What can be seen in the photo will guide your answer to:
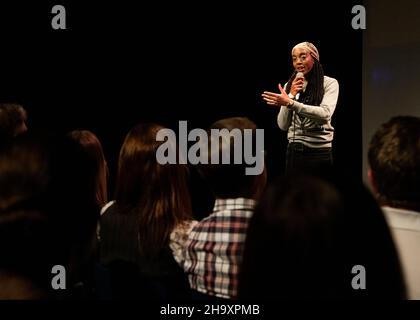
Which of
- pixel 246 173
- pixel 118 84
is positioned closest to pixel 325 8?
pixel 118 84

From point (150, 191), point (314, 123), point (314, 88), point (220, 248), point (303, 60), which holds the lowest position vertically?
point (220, 248)

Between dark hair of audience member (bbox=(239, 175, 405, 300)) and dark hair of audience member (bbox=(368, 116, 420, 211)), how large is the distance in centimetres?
66

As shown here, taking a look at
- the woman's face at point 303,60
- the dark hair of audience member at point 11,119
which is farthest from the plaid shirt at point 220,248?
the woman's face at point 303,60

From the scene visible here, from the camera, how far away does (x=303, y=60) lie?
3398mm

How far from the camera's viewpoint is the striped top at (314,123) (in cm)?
331

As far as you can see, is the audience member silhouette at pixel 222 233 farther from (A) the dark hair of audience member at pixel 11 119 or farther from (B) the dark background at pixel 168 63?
(B) the dark background at pixel 168 63

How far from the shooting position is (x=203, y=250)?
4.96ft

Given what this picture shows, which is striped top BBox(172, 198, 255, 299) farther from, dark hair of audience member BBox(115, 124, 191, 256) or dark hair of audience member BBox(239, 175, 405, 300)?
dark hair of audience member BBox(239, 175, 405, 300)

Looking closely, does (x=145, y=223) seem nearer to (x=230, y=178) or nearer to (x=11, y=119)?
(x=230, y=178)

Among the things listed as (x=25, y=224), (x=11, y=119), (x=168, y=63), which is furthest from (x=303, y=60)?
(x=25, y=224)

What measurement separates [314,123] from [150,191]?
1788 mm

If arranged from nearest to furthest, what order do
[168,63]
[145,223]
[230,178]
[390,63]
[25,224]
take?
[25,224], [230,178], [145,223], [168,63], [390,63]

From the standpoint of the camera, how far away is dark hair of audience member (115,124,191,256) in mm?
1722
